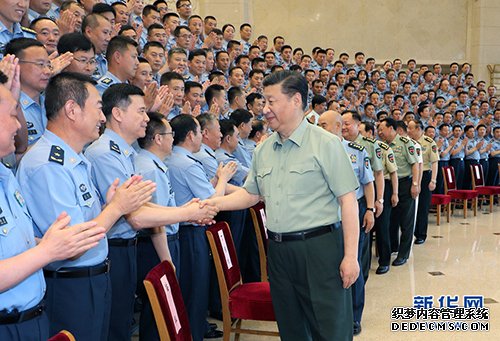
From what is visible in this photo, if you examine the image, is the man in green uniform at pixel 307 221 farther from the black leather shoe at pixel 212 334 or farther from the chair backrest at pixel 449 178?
the chair backrest at pixel 449 178

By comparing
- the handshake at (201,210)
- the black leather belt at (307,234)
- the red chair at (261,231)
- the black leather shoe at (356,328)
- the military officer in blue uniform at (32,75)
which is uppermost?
the military officer in blue uniform at (32,75)

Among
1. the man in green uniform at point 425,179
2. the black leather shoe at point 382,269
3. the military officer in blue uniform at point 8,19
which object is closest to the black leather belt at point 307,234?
the military officer in blue uniform at point 8,19

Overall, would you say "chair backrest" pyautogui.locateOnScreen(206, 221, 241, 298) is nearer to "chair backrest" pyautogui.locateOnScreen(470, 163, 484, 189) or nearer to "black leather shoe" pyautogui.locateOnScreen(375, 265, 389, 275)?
"black leather shoe" pyautogui.locateOnScreen(375, 265, 389, 275)

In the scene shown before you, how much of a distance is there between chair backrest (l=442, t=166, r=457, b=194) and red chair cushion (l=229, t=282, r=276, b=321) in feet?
18.8

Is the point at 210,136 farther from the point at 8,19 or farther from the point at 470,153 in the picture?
the point at 470,153

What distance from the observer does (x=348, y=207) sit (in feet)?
7.33

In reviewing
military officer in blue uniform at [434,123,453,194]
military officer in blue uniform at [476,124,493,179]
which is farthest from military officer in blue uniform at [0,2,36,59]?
military officer in blue uniform at [476,124,493,179]

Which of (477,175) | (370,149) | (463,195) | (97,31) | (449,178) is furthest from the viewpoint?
(477,175)

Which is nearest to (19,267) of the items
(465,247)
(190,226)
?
(190,226)

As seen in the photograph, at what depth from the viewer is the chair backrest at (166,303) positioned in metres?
1.90

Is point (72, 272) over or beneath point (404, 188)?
over

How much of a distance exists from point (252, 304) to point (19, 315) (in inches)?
57.7

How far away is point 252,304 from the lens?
280 centimetres

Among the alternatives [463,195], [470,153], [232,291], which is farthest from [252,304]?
[470,153]
